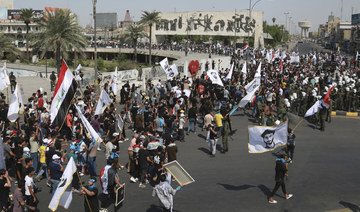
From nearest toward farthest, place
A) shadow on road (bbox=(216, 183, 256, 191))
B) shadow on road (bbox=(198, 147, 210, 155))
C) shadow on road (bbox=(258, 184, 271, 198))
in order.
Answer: shadow on road (bbox=(258, 184, 271, 198)) < shadow on road (bbox=(216, 183, 256, 191)) < shadow on road (bbox=(198, 147, 210, 155))

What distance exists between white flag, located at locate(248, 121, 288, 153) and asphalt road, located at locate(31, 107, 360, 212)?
117 cm

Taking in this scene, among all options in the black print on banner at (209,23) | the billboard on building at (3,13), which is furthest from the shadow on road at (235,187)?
the billboard on building at (3,13)

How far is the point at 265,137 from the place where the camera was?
32.7 feet

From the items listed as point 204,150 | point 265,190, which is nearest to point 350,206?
point 265,190

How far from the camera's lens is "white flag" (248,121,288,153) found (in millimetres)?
9891

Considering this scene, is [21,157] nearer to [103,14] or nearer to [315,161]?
A: [315,161]

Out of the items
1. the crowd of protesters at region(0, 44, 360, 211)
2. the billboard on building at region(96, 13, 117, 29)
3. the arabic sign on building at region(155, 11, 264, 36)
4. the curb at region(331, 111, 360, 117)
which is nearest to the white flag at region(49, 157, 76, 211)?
the crowd of protesters at region(0, 44, 360, 211)

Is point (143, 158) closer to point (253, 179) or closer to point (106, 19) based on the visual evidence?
point (253, 179)

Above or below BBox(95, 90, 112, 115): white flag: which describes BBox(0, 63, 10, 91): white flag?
above

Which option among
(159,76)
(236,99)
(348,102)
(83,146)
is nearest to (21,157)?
(83,146)

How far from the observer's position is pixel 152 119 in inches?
563

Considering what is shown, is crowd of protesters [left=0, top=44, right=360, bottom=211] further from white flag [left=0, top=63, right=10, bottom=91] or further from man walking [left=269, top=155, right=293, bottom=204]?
man walking [left=269, top=155, right=293, bottom=204]

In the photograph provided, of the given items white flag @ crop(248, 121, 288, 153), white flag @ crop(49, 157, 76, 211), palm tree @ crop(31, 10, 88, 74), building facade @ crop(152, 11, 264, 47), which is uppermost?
building facade @ crop(152, 11, 264, 47)

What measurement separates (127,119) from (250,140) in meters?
7.96
